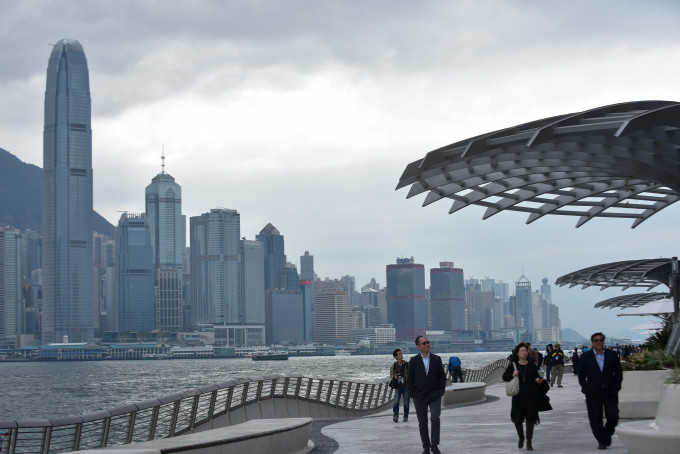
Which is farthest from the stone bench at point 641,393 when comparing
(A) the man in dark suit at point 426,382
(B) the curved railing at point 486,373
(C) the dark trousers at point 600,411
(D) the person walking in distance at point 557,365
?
(B) the curved railing at point 486,373

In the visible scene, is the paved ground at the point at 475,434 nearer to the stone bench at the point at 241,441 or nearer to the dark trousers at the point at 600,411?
the dark trousers at the point at 600,411

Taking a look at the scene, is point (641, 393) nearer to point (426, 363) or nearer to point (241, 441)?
point (426, 363)

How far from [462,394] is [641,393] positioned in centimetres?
1044

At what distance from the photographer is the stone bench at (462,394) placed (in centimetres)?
2581

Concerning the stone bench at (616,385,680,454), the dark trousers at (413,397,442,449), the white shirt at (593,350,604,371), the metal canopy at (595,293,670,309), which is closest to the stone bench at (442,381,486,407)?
the dark trousers at (413,397,442,449)

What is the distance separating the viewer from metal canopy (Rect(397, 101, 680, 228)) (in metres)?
18.0

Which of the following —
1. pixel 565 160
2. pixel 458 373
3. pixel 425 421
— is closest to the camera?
pixel 425 421

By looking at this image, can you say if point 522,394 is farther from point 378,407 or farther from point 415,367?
point 378,407

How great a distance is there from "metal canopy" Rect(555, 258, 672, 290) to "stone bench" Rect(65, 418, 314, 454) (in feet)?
81.5

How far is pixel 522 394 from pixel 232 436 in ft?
13.4

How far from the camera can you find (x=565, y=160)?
21.9 meters

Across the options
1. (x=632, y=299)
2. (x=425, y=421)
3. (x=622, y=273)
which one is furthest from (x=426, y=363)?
(x=632, y=299)

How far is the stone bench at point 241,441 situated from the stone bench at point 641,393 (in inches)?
216

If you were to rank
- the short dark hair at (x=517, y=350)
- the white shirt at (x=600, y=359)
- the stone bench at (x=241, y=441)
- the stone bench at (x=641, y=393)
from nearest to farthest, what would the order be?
the stone bench at (x=241, y=441) → the white shirt at (x=600, y=359) → the short dark hair at (x=517, y=350) → the stone bench at (x=641, y=393)
